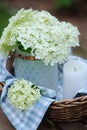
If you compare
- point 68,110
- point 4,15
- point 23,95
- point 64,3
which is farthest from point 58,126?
point 64,3

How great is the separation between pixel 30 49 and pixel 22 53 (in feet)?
0.16

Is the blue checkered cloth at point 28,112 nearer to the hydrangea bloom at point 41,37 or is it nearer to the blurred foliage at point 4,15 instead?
the hydrangea bloom at point 41,37

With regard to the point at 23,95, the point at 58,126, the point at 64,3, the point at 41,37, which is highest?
the point at 64,3

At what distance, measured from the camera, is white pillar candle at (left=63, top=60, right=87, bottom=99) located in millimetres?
1284

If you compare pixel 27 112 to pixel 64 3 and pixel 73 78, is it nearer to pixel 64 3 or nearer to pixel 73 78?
pixel 73 78

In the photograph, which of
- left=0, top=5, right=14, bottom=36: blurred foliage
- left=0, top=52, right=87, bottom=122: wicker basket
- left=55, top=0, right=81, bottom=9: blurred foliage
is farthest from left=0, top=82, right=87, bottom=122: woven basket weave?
left=55, top=0, right=81, bottom=9: blurred foliage

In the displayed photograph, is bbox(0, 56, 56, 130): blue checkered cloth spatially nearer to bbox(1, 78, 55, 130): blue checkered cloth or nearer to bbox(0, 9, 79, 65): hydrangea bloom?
bbox(1, 78, 55, 130): blue checkered cloth

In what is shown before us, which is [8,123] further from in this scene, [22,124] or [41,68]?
[41,68]

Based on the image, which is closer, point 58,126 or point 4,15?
point 58,126

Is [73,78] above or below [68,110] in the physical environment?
above

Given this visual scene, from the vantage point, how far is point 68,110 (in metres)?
1.20

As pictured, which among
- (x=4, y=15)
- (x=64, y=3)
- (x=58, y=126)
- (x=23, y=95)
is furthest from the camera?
(x=64, y=3)

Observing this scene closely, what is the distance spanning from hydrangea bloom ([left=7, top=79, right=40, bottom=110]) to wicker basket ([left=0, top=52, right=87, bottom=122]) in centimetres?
7

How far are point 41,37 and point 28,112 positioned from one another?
0.79 feet
